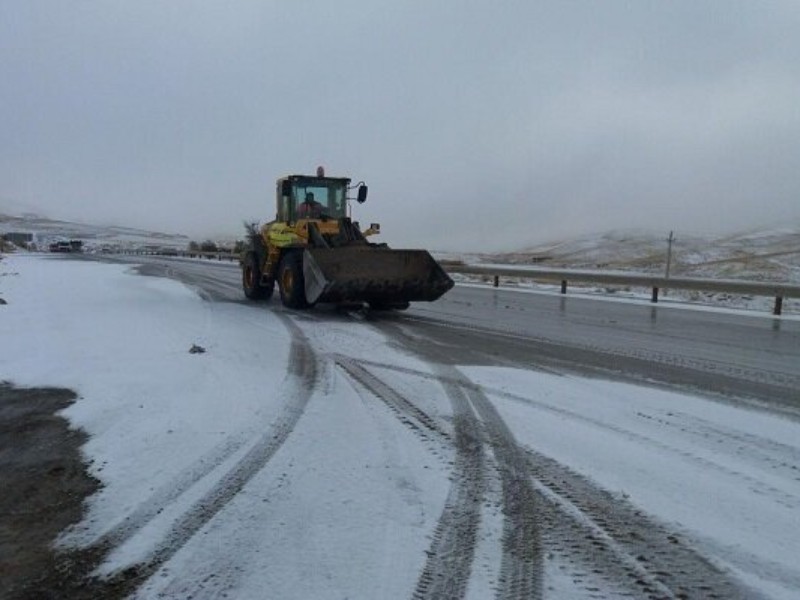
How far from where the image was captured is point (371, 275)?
476 inches

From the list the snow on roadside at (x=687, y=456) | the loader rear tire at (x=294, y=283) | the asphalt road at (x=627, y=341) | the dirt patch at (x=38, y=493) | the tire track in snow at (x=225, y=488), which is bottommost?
the dirt patch at (x=38, y=493)

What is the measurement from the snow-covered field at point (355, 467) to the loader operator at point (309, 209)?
6.73m

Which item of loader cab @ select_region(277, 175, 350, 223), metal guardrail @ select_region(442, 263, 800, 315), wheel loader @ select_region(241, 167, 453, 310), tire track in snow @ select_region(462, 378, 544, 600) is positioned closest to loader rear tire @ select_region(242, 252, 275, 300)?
wheel loader @ select_region(241, 167, 453, 310)

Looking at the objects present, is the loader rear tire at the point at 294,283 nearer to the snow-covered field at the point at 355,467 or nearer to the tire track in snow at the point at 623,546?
the snow-covered field at the point at 355,467

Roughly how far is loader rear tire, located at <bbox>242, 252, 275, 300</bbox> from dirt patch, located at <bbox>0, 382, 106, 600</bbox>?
9943 mm

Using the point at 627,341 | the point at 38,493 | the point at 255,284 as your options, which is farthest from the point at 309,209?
the point at 38,493

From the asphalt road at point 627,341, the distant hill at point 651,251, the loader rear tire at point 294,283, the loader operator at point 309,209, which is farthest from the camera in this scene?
the distant hill at point 651,251

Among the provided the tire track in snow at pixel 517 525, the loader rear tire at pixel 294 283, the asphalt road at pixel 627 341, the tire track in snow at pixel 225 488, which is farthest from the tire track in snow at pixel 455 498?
the loader rear tire at pixel 294 283

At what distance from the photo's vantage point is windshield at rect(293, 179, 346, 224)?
1438 centimetres

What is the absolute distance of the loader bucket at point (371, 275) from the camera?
1190 centimetres

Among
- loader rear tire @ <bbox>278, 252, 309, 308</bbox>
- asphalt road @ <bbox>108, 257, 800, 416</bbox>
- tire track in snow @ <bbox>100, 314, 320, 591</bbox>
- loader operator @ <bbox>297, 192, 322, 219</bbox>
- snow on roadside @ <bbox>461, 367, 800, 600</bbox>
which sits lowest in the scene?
tire track in snow @ <bbox>100, 314, 320, 591</bbox>

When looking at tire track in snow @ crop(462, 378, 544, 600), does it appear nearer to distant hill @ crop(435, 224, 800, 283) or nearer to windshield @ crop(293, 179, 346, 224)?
windshield @ crop(293, 179, 346, 224)

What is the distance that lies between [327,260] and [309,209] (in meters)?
2.80

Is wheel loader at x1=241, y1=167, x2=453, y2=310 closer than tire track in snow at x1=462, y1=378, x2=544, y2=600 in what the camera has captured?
No
